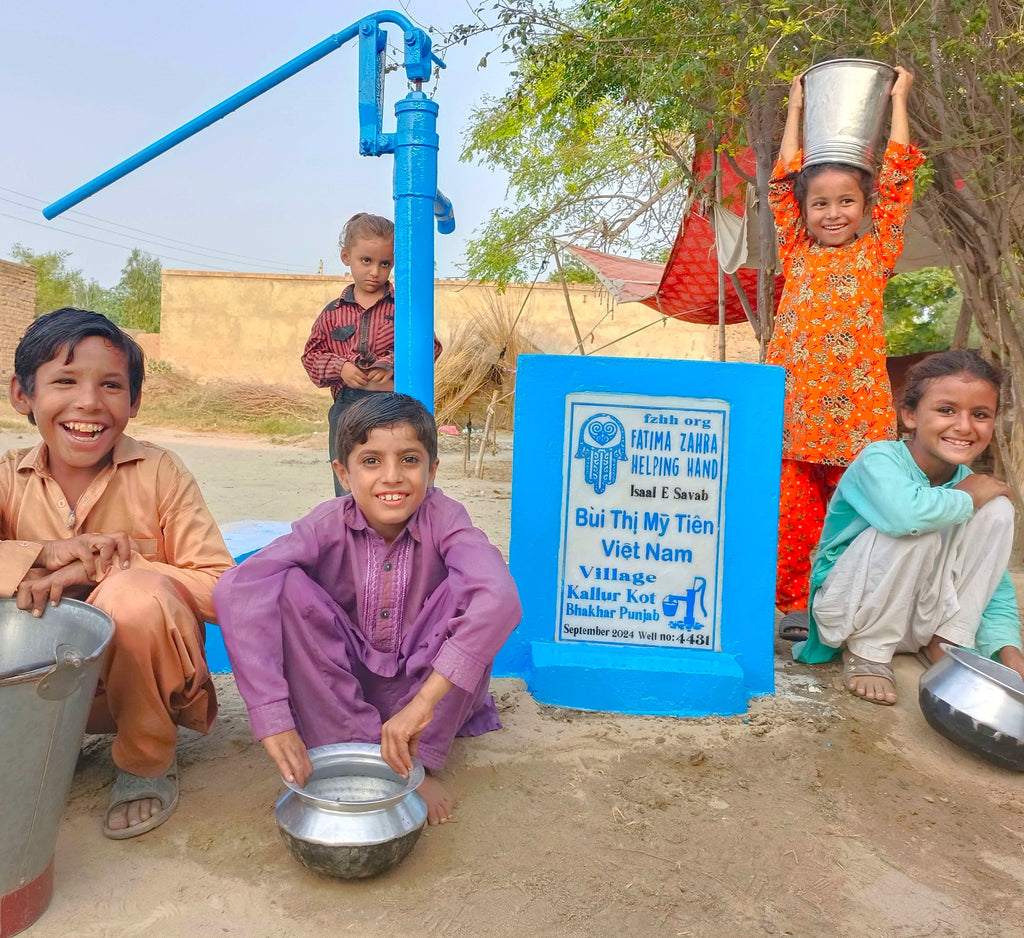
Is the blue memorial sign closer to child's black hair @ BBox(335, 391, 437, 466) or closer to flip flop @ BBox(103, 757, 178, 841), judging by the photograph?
child's black hair @ BBox(335, 391, 437, 466)

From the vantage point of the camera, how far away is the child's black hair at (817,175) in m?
2.95

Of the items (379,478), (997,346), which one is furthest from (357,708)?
(997,346)

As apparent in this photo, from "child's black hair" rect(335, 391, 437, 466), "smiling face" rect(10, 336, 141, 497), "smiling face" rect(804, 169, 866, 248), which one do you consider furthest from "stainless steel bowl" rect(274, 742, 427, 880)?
"smiling face" rect(804, 169, 866, 248)

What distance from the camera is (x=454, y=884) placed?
169cm

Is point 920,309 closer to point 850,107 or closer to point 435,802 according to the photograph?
point 850,107

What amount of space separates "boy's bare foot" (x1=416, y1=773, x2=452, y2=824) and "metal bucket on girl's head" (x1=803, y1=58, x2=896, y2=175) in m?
2.42

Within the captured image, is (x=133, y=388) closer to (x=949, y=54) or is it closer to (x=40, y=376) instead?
(x=40, y=376)

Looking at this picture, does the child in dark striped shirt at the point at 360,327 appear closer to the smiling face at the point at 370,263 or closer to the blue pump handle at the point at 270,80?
the smiling face at the point at 370,263

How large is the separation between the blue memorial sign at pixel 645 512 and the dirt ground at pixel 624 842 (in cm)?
25

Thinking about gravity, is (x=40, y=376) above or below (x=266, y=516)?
above

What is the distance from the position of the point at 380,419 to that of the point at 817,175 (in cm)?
193

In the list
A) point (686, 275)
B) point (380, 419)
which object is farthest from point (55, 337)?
point (686, 275)

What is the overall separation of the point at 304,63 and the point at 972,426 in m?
2.34

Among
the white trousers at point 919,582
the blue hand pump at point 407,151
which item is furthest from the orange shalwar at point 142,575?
the white trousers at point 919,582
